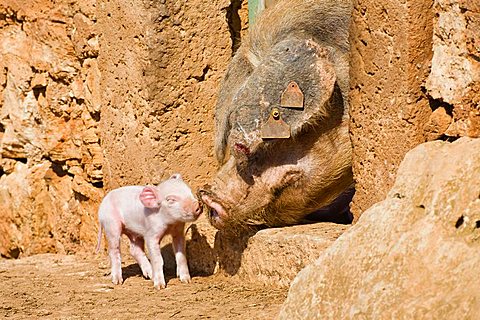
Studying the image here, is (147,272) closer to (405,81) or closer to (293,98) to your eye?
(293,98)

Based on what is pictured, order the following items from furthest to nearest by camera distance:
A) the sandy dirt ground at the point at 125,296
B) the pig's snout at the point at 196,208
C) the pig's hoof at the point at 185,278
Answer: the pig's hoof at the point at 185,278 → the pig's snout at the point at 196,208 → the sandy dirt ground at the point at 125,296

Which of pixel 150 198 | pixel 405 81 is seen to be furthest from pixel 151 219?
pixel 405 81

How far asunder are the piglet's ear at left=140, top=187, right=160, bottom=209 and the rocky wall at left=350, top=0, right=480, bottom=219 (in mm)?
1399

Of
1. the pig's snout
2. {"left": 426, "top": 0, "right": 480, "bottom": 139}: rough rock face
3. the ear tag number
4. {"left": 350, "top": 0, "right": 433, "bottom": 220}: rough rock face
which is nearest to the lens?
{"left": 426, "top": 0, "right": 480, "bottom": 139}: rough rock face

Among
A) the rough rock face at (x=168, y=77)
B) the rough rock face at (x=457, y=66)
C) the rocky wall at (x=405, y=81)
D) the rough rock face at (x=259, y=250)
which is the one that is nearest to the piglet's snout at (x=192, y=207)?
the rough rock face at (x=259, y=250)

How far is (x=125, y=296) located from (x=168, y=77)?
5.38 feet

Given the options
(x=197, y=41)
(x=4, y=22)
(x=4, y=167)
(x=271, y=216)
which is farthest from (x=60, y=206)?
(x=271, y=216)

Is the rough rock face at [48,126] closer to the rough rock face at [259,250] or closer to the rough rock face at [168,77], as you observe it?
the rough rock face at [168,77]

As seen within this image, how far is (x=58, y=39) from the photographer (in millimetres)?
8797

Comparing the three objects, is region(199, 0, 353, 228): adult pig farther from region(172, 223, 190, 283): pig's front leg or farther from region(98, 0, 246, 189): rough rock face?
region(98, 0, 246, 189): rough rock face

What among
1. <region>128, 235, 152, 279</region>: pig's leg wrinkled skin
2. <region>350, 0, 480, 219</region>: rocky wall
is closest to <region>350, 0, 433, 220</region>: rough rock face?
<region>350, 0, 480, 219</region>: rocky wall

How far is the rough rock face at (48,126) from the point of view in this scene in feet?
28.4

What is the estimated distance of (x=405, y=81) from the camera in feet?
17.5

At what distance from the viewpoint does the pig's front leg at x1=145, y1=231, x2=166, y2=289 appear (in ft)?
22.3
